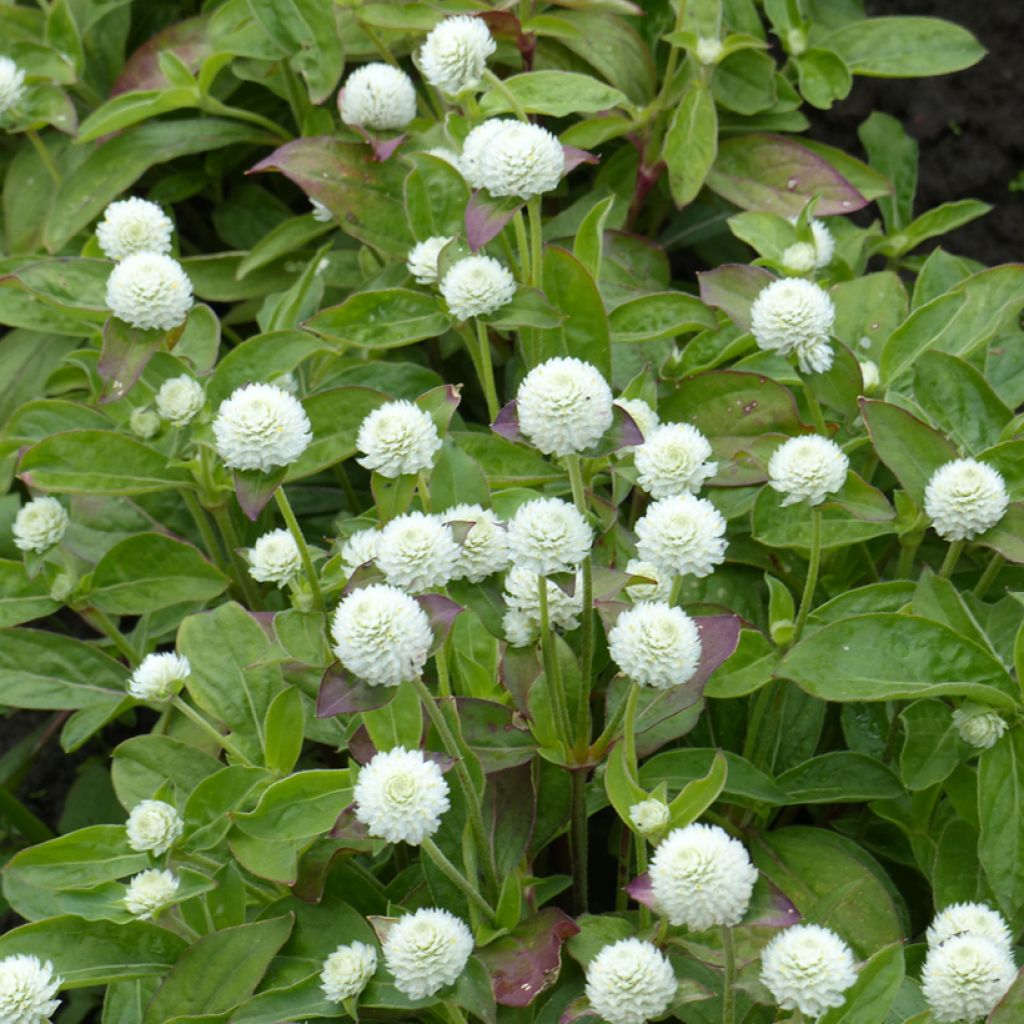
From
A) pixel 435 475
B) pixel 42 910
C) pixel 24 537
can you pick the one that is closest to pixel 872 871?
pixel 435 475

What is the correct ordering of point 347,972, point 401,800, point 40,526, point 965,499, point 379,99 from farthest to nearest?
point 379,99
point 40,526
point 965,499
point 347,972
point 401,800

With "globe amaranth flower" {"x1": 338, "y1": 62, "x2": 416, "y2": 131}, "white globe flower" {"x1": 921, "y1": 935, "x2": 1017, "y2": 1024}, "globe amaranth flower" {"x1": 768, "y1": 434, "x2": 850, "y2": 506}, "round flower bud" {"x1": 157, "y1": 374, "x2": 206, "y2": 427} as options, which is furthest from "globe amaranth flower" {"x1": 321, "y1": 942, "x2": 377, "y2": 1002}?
"globe amaranth flower" {"x1": 338, "y1": 62, "x2": 416, "y2": 131}

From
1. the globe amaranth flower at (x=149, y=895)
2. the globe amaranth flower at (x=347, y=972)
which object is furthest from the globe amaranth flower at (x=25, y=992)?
the globe amaranth flower at (x=347, y=972)

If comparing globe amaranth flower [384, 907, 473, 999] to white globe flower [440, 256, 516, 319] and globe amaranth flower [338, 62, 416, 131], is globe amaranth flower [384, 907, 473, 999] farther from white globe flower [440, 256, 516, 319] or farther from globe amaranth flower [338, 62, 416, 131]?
globe amaranth flower [338, 62, 416, 131]

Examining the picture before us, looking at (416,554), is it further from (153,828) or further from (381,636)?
(153,828)

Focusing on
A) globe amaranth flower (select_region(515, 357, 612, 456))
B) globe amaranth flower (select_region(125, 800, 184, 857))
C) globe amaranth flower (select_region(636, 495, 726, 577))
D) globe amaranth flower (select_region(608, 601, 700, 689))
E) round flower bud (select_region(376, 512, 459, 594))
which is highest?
globe amaranth flower (select_region(515, 357, 612, 456))

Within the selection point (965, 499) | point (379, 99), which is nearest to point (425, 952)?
point (965, 499)
